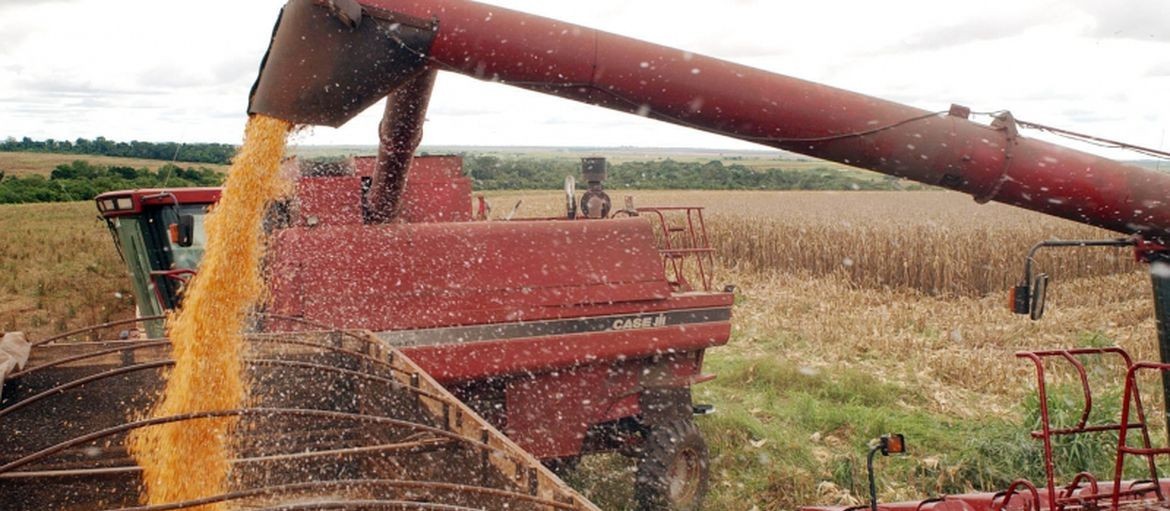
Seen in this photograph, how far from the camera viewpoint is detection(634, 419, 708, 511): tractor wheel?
6.36 meters

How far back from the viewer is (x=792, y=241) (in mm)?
16922

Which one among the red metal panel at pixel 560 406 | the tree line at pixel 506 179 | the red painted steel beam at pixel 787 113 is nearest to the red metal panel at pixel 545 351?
the red metal panel at pixel 560 406

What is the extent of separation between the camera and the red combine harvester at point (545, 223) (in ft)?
12.6

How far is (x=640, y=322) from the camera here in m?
6.34

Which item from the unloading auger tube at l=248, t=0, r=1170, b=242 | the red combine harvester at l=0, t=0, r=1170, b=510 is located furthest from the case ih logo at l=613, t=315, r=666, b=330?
the unloading auger tube at l=248, t=0, r=1170, b=242

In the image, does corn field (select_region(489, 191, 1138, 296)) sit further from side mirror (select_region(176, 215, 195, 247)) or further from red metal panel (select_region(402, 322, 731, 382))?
side mirror (select_region(176, 215, 195, 247))

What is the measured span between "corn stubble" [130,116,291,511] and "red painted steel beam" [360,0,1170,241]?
95cm

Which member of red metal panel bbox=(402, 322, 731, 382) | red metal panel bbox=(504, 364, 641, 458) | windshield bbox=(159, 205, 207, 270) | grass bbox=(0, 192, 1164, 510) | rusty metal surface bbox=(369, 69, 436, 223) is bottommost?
grass bbox=(0, 192, 1164, 510)

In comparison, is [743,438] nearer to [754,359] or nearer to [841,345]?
A: [754,359]

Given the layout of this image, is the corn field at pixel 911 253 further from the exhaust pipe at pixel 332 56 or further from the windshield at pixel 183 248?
the exhaust pipe at pixel 332 56

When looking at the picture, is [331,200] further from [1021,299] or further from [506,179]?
[506,179]

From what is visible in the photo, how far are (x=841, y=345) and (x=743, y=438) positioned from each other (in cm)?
367

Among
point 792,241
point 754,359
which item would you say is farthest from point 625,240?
point 792,241

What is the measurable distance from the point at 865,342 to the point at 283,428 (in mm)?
7882
